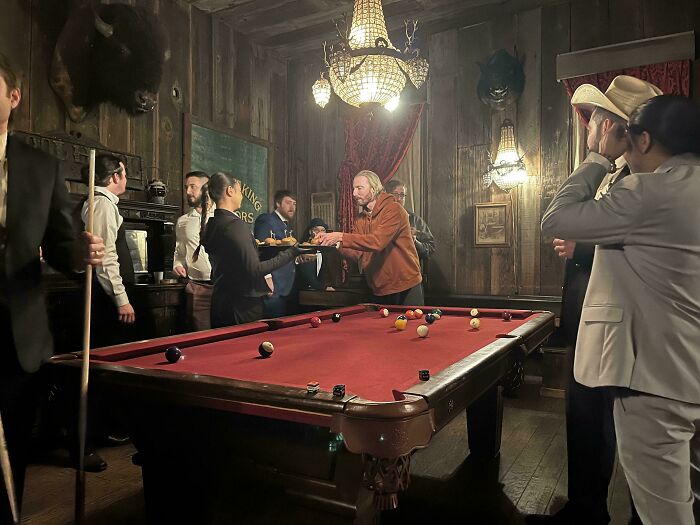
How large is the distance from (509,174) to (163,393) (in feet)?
15.5

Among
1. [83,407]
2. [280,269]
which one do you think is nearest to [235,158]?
[280,269]

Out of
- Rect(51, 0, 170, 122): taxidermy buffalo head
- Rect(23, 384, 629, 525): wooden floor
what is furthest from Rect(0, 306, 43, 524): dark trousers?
Rect(51, 0, 170, 122): taxidermy buffalo head

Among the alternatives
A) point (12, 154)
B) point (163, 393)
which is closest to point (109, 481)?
point (163, 393)

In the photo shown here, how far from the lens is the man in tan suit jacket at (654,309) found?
1.47 meters

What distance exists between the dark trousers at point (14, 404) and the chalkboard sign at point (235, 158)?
3973 mm

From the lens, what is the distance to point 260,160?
6.43 metres

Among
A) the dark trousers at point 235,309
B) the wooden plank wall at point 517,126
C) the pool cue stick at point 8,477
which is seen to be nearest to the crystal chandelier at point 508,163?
the wooden plank wall at point 517,126

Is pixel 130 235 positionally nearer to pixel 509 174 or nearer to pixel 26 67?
pixel 26 67

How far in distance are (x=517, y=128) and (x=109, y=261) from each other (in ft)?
14.1

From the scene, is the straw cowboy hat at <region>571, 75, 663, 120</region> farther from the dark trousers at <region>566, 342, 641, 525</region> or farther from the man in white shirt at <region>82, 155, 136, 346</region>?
the man in white shirt at <region>82, 155, 136, 346</region>

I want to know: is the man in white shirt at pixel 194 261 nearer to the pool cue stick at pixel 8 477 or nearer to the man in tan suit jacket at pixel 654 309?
the pool cue stick at pixel 8 477

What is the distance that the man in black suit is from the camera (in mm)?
1616

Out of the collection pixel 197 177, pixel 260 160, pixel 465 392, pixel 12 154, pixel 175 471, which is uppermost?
pixel 260 160

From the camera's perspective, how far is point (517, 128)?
5660mm
